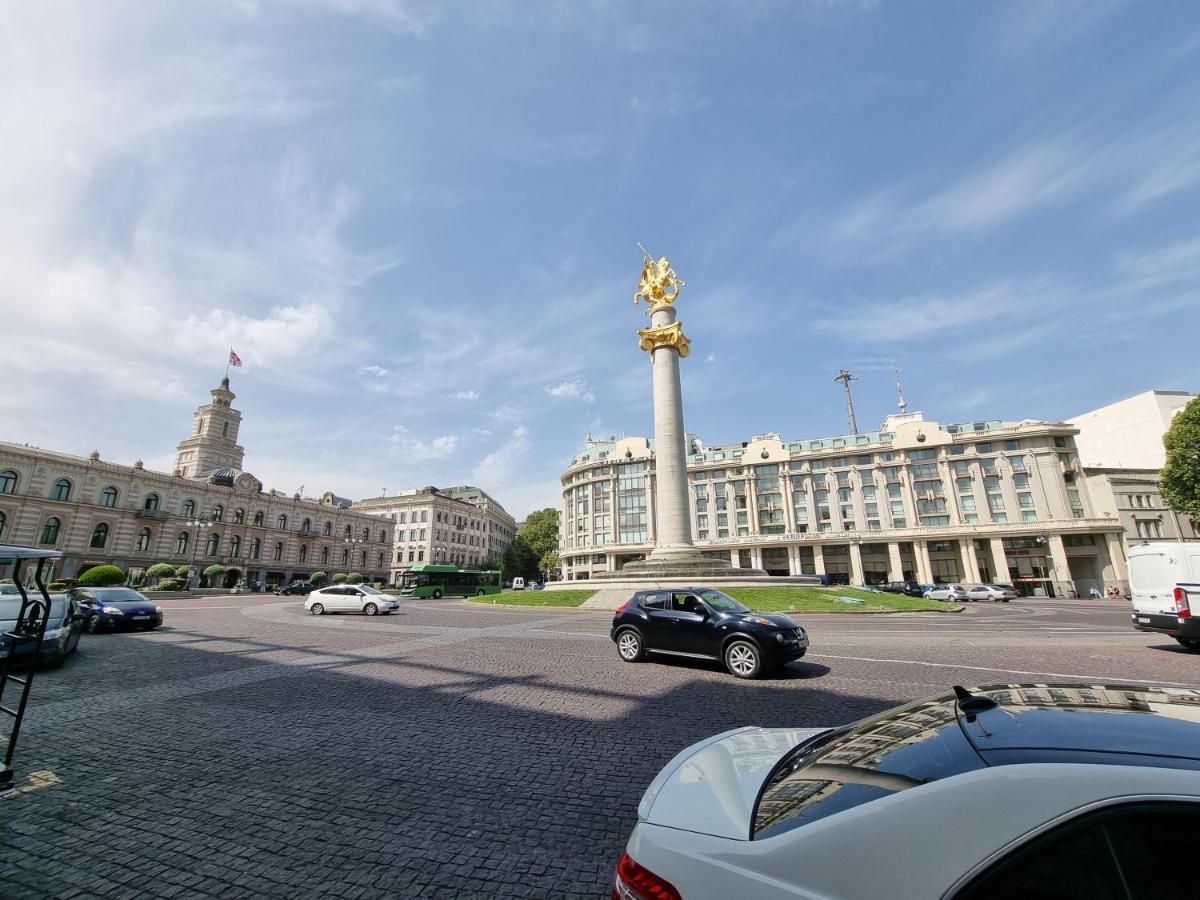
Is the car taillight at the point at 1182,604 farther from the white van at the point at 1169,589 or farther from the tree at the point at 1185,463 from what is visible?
the tree at the point at 1185,463

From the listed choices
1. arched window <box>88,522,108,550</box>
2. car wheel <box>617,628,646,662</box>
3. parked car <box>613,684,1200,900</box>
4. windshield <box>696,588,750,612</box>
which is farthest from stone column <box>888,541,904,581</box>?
arched window <box>88,522,108,550</box>

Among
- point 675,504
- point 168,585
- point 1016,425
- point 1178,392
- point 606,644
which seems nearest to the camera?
point 606,644

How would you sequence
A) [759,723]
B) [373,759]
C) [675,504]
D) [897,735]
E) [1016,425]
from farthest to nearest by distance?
[1016,425]
[675,504]
[759,723]
[373,759]
[897,735]

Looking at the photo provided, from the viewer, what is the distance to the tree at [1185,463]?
130 ft

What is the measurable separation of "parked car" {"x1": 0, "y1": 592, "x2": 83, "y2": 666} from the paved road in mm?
740

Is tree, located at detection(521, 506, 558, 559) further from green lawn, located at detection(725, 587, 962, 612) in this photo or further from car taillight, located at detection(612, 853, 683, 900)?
car taillight, located at detection(612, 853, 683, 900)

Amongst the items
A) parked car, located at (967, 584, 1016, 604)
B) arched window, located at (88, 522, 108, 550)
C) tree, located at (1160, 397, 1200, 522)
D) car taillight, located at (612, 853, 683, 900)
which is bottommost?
parked car, located at (967, 584, 1016, 604)

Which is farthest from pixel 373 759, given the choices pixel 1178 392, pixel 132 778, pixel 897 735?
pixel 1178 392

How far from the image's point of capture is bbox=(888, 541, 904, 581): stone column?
64.6m

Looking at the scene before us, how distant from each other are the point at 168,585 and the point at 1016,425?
302 ft

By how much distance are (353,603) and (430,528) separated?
2301 inches

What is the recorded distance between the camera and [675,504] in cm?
3203

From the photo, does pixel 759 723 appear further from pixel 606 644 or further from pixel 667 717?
pixel 606 644

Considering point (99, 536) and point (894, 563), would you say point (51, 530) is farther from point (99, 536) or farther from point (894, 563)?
point (894, 563)
